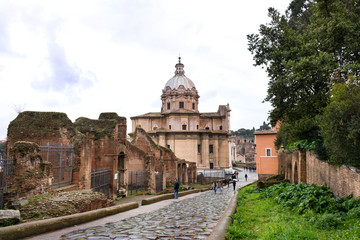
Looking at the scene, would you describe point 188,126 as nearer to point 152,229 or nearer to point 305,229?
point 152,229

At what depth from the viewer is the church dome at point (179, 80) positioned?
55.4 m

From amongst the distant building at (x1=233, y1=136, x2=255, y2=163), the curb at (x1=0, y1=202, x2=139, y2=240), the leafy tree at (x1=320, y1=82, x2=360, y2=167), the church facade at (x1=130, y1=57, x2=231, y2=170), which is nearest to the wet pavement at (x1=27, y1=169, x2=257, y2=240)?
the curb at (x1=0, y1=202, x2=139, y2=240)

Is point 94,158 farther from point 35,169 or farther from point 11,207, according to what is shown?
point 11,207

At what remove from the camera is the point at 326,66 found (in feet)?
39.7

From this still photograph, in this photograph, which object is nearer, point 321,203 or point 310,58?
point 321,203

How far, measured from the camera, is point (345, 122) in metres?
8.01

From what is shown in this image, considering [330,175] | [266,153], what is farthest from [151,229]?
[266,153]

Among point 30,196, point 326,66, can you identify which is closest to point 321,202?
point 326,66

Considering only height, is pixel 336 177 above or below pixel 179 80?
below

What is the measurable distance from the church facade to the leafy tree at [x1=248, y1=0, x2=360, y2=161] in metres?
33.1

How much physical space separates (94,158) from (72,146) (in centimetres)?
384

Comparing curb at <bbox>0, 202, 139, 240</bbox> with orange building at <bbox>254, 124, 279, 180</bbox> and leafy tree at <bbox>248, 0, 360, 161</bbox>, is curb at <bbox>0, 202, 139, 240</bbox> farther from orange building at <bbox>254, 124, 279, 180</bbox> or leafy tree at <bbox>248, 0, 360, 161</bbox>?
orange building at <bbox>254, 124, 279, 180</bbox>

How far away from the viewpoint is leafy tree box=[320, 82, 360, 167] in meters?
7.75

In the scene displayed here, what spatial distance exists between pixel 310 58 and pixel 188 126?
126 ft
